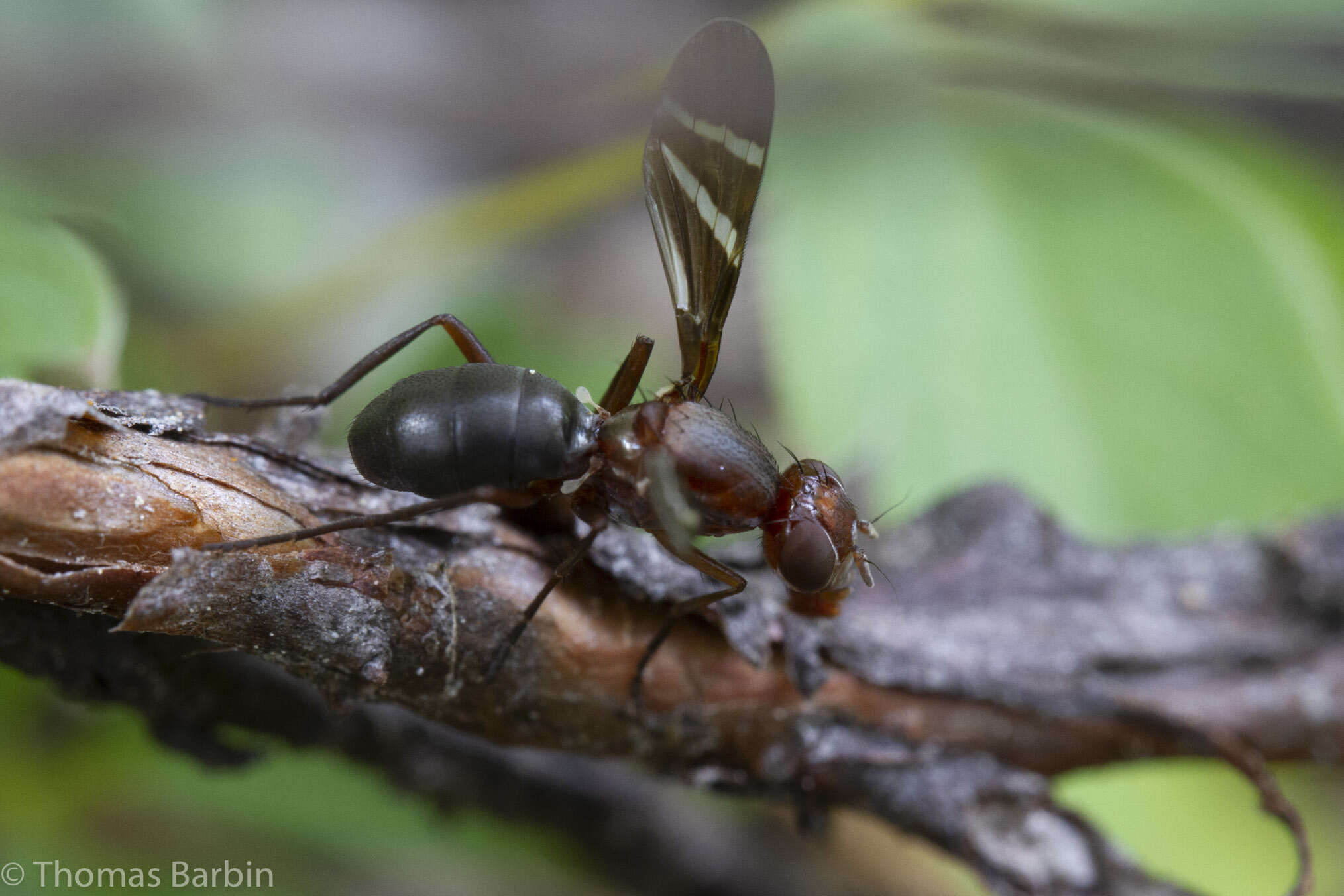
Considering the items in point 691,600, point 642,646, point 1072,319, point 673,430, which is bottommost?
point 642,646

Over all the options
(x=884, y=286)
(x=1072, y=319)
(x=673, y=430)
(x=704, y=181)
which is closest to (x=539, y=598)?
(x=673, y=430)

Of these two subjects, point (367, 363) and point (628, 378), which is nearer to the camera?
point (367, 363)

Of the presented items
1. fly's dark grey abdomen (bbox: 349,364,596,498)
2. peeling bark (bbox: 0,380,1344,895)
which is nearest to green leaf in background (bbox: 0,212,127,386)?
peeling bark (bbox: 0,380,1344,895)

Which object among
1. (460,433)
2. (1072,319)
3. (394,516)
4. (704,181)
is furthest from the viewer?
(1072,319)

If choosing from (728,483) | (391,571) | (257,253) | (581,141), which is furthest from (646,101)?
(391,571)

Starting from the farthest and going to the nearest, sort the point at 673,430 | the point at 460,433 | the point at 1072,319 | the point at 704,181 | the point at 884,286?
the point at 884,286 → the point at 1072,319 → the point at 704,181 → the point at 673,430 → the point at 460,433

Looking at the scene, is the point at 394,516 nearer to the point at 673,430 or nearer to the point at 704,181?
the point at 673,430

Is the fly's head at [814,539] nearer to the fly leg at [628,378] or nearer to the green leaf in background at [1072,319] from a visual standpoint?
the fly leg at [628,378]
